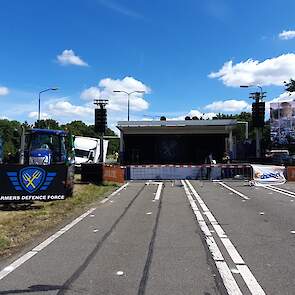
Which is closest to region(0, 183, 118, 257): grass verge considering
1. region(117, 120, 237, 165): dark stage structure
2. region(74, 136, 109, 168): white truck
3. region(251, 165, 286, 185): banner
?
region(251, 165, 286, 185): banner

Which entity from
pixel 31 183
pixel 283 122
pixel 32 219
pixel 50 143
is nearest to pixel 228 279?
pixel 32 219

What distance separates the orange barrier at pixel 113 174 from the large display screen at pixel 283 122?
29324mm

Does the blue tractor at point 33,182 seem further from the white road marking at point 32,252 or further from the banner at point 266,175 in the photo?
the banner at point 266,175

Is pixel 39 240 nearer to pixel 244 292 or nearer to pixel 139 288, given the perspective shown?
pixel 139 288

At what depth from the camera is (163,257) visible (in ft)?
27.5

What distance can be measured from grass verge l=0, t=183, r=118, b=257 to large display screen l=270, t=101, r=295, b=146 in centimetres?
4154

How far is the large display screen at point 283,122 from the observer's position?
188 ft

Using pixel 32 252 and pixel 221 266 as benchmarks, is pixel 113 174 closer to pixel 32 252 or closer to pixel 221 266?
pixel 32 252

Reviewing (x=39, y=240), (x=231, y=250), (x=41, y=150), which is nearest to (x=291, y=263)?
(x=231, y=250)

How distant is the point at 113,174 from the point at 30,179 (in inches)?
641

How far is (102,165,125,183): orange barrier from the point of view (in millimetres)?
30606

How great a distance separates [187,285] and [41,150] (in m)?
14.3

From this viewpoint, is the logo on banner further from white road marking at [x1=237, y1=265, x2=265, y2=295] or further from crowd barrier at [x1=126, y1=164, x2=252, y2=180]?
crowd barrier at [x1=126, y1=164, x2=252, y2=180]

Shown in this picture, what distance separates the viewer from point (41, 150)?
65.8 feet
